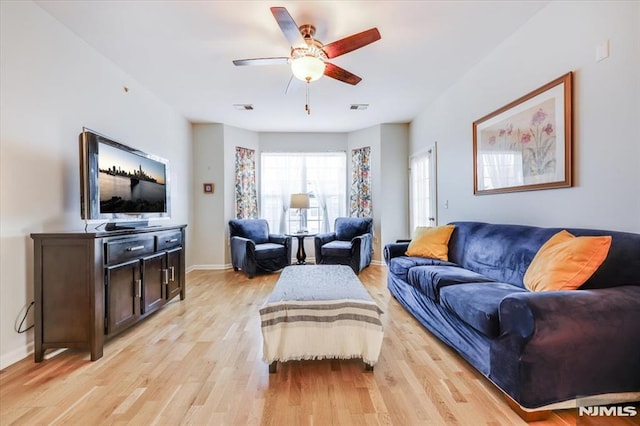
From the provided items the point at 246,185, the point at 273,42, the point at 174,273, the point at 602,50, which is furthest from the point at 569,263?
the point at 246,185

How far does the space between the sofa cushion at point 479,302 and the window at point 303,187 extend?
383 cm

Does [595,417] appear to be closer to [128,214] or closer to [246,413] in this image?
[246,413]

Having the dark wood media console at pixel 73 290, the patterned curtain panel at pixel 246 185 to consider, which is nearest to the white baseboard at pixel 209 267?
the patterned curtain panel at pixel 246 185

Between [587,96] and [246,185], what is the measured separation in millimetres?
4862

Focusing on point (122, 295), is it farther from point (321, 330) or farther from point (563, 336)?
point (563, 336)

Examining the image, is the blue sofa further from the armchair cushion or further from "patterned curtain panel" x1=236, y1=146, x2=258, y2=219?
"patterned curtain panel" x1=236, y1=146, x2=258, y2=219

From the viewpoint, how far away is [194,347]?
225cm

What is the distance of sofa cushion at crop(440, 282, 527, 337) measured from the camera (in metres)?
1.58

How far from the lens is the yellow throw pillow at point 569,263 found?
1.59m

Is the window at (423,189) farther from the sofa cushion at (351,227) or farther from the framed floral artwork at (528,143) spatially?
the framed floral artwork at (528,143)

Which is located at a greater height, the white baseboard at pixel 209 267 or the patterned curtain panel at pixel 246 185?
the patterned curtain panel at pixel 246 185

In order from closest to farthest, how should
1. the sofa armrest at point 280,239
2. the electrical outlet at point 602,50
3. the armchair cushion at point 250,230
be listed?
the electrical outlet at point 602,50 → the sofa armrest at point 280,239 → the armchair cushion at point 250,230

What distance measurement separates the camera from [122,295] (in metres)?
2.33

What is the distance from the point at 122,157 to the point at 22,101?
0.72 metres
